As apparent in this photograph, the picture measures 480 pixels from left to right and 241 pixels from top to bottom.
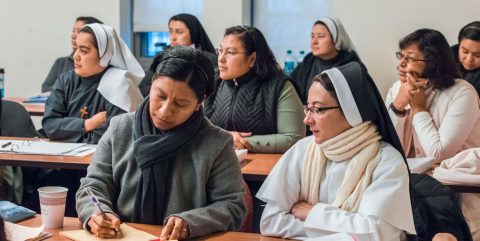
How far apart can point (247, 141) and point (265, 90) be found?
1.20ft

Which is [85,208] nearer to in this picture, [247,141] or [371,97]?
[371,97]

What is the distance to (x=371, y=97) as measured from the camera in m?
2.28

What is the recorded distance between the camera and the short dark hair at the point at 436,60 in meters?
3.68

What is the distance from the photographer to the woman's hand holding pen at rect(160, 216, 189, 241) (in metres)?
2.09

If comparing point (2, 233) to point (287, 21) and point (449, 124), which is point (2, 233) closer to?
point (449, 124)

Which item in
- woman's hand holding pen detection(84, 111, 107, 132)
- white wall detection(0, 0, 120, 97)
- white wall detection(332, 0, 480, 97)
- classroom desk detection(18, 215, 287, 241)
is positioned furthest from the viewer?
white wall detection(0, 0, 120, 97)

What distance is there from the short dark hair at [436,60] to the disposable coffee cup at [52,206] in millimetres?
2289

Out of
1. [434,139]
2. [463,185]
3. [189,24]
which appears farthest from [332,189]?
[189,24]

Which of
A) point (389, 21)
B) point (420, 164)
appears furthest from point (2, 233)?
point (389, 21)

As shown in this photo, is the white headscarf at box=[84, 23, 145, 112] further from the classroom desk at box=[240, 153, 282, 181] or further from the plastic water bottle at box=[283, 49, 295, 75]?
the plastic water bottle at box=[283, 49, 295, 75]

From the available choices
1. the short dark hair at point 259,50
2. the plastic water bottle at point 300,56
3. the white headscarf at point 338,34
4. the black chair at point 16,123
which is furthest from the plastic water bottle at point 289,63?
the black chair at point 16,123

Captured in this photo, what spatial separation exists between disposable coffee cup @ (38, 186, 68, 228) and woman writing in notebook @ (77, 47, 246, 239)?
0.23 ft

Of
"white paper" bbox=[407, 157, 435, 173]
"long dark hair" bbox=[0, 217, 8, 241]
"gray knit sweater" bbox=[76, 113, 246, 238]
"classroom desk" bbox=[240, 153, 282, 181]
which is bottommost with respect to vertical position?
"classroom desk" bbox=[240, 153, 282, 181]

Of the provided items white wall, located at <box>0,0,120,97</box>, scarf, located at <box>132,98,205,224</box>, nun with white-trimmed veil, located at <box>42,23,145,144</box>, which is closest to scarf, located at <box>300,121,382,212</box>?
scarf, located at <box>132,98,205,224</box>
